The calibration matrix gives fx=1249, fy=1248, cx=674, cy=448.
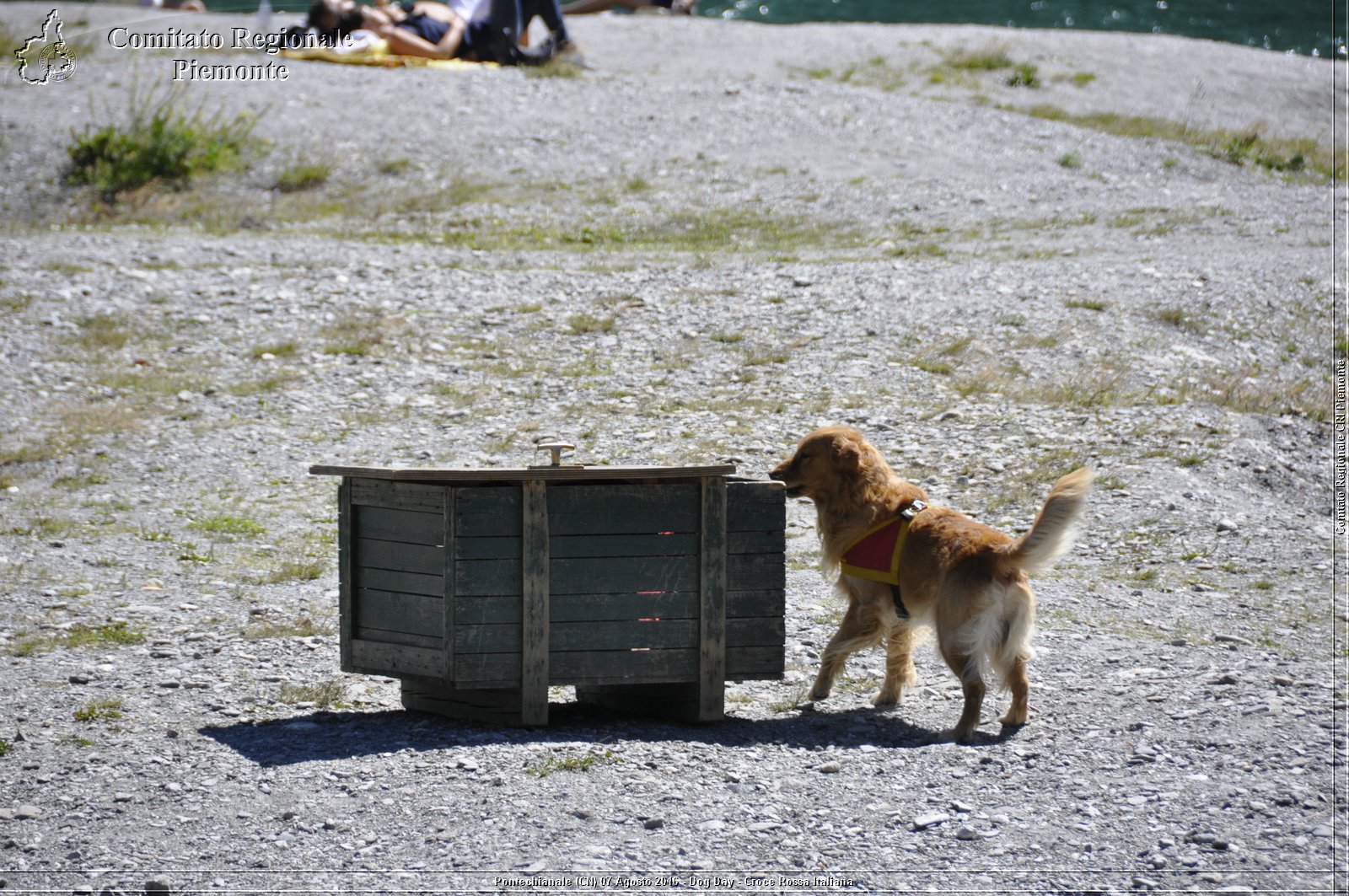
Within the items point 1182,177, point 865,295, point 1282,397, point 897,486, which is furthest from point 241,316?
point 1182,177

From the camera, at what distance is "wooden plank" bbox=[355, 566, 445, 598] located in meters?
5.71

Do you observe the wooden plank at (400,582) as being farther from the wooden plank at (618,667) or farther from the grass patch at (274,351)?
the grass patch at (274,351)

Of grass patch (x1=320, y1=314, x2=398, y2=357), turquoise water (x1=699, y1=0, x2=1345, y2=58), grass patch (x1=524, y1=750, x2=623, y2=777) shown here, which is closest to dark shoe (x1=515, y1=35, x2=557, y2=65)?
grass patch (x1=320, y1=314, x2=398, y2=357)

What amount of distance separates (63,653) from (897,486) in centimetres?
458

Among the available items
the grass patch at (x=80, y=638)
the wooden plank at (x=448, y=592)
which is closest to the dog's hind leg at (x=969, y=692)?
the wooden plank at (x=448, y=592)

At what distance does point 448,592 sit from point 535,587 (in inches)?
15.4

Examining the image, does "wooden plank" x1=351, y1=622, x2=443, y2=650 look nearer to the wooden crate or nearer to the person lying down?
the wooden crate

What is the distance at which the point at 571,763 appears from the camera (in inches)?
209

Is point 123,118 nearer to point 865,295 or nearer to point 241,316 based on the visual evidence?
point 241,316

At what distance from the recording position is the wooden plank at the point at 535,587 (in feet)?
18.7

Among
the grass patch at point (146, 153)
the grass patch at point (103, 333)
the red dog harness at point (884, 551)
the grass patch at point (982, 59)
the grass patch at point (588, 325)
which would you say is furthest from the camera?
the grass patch at point (982, 59)

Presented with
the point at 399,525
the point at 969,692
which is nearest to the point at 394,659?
the point at 399,525

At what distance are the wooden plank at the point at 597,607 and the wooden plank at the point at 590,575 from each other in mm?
29

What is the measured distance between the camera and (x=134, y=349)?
12.3 m
